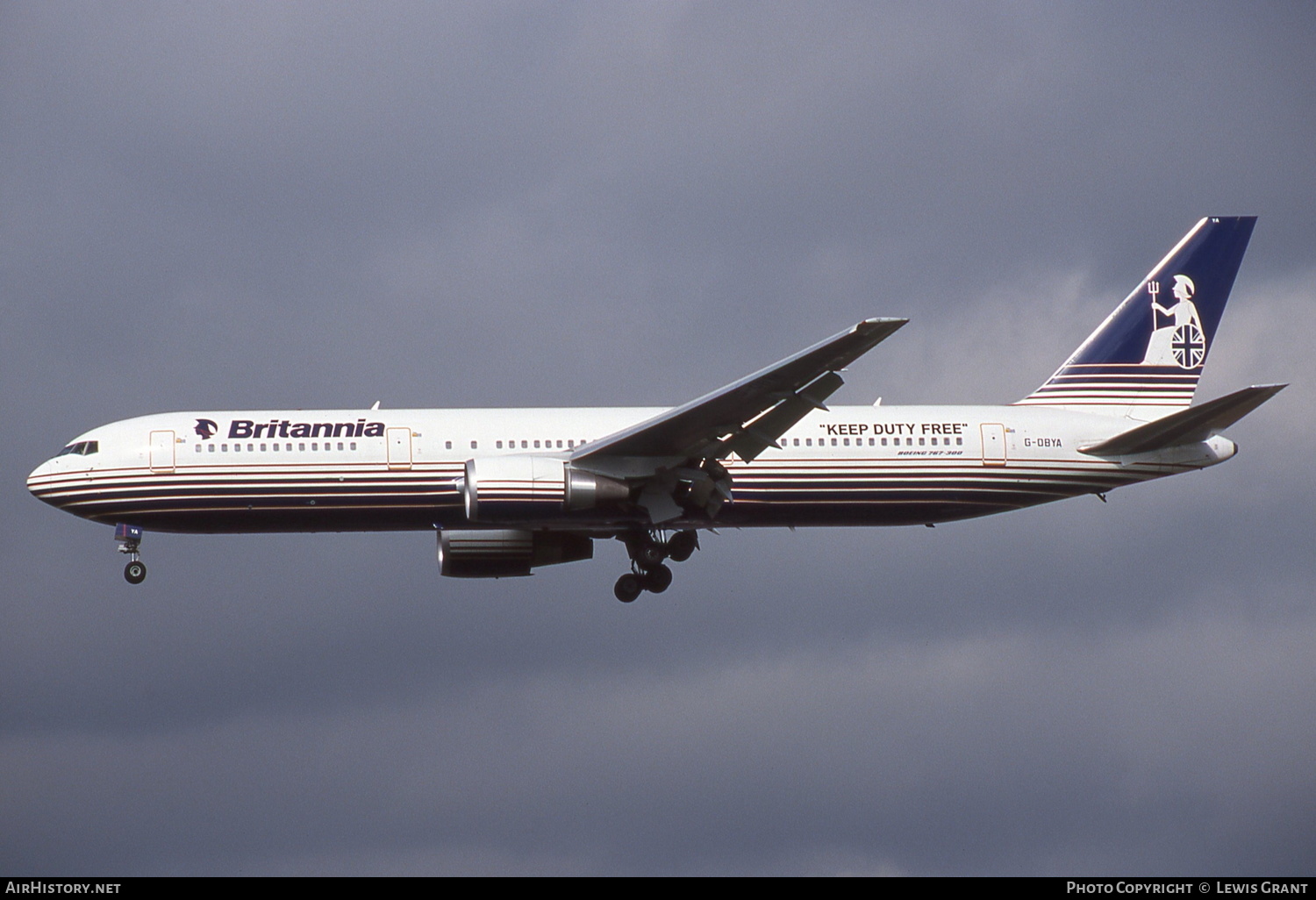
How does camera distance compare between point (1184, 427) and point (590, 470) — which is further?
point (1184, 427)

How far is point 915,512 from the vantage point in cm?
4141

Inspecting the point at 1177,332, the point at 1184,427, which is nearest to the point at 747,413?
the point at 1184,427

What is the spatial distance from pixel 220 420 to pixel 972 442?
63.7ft

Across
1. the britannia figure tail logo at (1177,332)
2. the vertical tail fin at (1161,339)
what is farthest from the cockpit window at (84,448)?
the britannia figure tail logo at (1177,332)

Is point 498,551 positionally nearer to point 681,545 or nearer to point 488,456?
point 488,456

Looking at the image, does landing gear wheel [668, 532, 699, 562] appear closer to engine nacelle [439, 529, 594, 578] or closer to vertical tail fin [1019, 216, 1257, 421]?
engine nacelle [439, 529, 594, 578]

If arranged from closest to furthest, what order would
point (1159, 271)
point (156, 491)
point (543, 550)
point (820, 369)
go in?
1. point (820, 369)
2. point (156, 491)
3. point (543, 550)
4. point (1159, 271)

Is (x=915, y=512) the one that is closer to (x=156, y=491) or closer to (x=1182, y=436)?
(x=1182, y=436)

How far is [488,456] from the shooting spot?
131 feet

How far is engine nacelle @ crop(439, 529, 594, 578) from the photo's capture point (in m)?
41.6

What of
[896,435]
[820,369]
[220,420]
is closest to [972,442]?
[896,435]

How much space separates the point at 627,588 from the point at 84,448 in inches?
569

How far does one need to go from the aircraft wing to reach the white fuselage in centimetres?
94

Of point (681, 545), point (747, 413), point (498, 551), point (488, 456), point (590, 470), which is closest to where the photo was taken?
point (747, 413)
